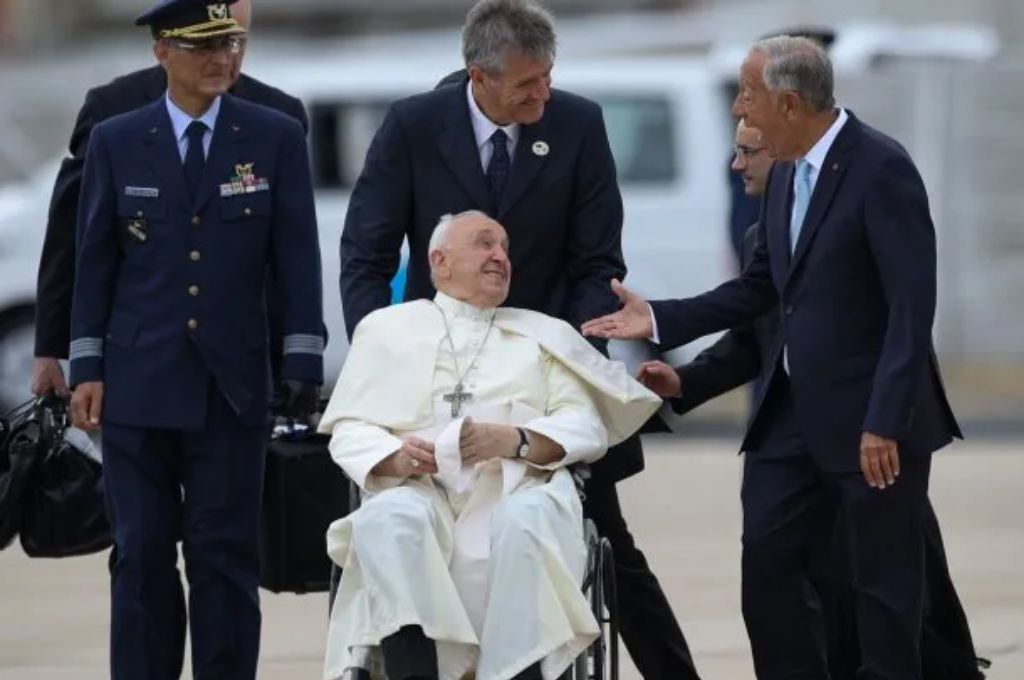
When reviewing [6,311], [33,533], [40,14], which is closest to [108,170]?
[33,533]

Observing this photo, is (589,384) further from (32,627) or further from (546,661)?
(32,627)

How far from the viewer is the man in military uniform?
665 cm

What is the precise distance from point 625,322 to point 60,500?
147 cm

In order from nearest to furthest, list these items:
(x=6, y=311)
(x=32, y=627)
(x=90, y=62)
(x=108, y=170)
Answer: (x=108, y=170)
(x=32, y=627)
(x=6, y=311)
(x=90, y=62)

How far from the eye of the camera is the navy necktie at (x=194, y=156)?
6.73 m

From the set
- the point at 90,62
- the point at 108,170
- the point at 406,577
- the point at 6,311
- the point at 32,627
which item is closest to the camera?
the point at 406,577

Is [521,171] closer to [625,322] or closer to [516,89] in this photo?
[516,89]

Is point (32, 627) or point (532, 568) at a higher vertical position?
point (532, 568)

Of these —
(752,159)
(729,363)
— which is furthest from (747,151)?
(729,363)

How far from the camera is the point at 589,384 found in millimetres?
6383

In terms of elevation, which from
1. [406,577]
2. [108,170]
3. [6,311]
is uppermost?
[108,170]

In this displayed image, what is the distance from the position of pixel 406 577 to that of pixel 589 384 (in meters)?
0.73

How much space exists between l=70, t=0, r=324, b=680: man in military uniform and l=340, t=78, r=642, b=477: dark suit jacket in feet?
0.60

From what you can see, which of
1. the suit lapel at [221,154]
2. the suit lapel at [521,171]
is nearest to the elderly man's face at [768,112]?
the suit lapel at [521,171]
